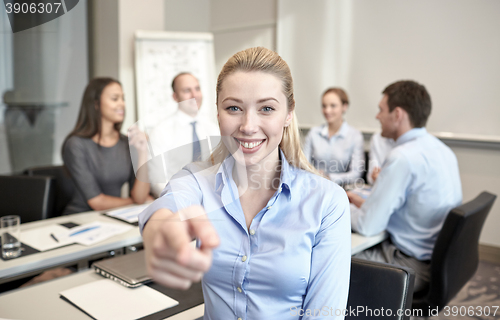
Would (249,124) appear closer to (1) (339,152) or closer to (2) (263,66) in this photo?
Answer: (2) (263,66)

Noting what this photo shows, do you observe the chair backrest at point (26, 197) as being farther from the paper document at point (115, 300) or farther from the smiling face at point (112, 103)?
the paper document at point (115, 300)

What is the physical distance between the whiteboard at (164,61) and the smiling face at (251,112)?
3.27 metres

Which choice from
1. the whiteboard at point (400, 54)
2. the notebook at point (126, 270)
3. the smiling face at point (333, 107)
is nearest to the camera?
the notebook at point (126, 270)

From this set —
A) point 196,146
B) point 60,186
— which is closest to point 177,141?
point 196,146

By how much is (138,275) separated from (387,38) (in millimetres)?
3556

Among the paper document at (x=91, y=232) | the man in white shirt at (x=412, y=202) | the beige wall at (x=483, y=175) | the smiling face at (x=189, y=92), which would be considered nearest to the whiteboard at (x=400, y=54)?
the beige wall at (x=483, y=175)

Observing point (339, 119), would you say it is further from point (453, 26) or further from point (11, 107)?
point (11, 107)

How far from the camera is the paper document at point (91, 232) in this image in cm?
163

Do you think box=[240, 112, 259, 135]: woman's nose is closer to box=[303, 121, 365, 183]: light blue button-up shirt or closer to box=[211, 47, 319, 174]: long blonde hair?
box=[211, 47, 319, 174]: long blonde hair

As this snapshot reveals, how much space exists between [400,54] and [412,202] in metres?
2.36

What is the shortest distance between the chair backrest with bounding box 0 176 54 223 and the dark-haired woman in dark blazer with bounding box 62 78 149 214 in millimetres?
167

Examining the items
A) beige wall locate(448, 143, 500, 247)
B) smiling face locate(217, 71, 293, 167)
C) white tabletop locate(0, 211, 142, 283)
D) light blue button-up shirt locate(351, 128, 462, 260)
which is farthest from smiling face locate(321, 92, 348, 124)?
smiling face locate(217, 71, 293, 167)

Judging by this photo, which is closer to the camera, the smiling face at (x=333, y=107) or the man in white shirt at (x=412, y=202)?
the man in white shirt at (x=412, y=202)

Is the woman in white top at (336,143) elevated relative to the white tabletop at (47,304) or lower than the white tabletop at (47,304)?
elevated
